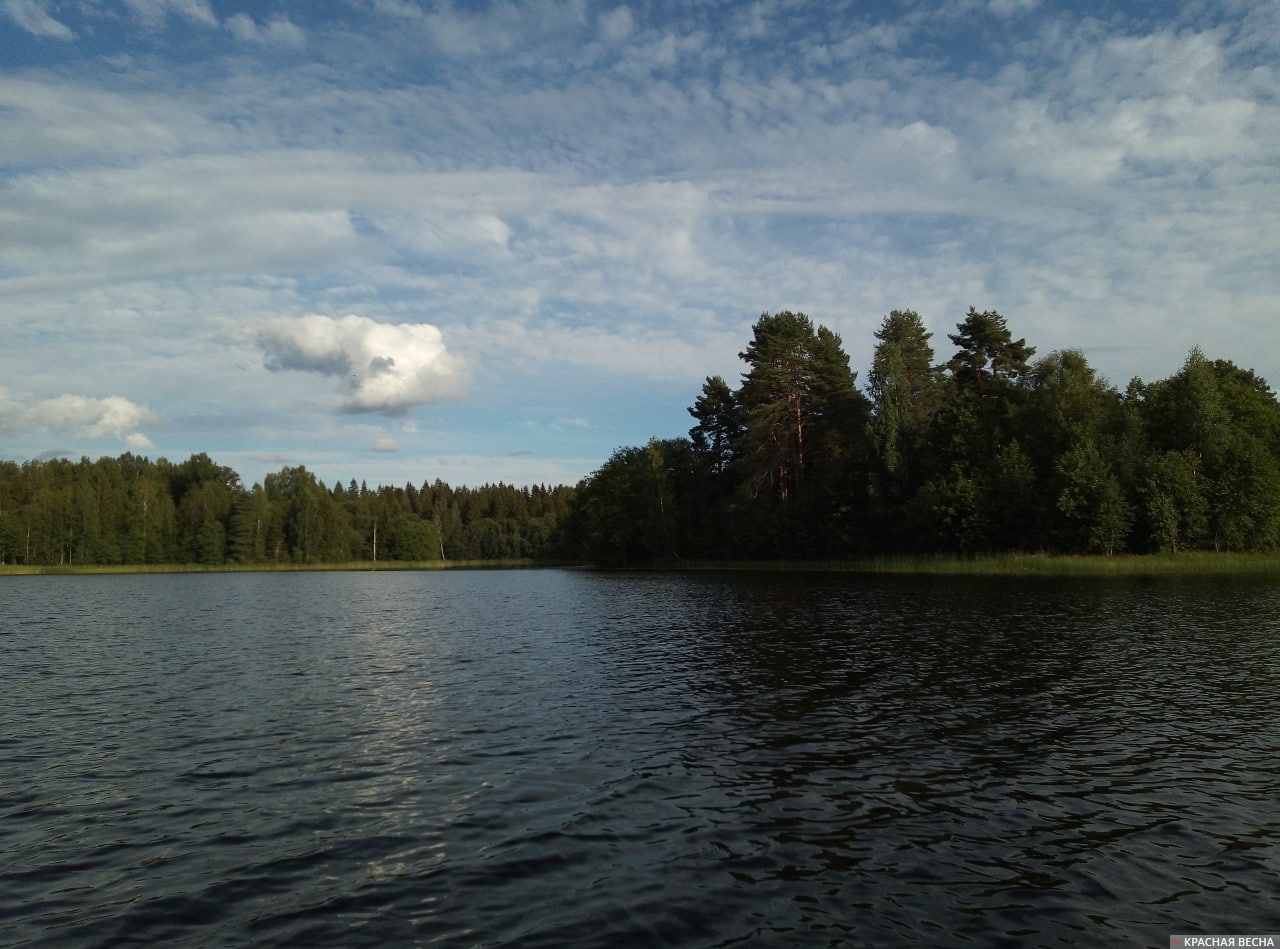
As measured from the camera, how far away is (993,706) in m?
19.2

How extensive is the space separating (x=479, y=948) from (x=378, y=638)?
2913cm

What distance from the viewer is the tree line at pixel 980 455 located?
6781 centimetres

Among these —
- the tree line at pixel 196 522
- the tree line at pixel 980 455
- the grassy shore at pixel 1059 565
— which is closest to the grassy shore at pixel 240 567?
the tree line at pixel 196 522

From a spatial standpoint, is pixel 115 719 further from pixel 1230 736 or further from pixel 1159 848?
pixel 1230 736

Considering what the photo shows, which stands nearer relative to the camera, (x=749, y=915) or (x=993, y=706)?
(x=749, y=915)

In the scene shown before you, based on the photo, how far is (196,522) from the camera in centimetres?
16088

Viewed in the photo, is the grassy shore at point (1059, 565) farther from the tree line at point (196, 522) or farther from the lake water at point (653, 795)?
the tree line at point (196, 522)

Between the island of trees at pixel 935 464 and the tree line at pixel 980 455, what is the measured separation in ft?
0.62

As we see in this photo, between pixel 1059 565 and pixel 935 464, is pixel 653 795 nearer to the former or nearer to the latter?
pixel 1059 565

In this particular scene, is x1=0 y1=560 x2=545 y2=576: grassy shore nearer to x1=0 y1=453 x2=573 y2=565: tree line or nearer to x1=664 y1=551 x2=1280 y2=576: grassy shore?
x1=0 y1=453 x2=573 y2=565: tree line

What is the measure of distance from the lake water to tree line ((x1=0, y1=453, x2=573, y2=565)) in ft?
480

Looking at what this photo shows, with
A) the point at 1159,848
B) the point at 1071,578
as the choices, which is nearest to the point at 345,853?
the point at 1159,848

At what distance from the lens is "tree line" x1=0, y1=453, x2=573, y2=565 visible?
14800 cm

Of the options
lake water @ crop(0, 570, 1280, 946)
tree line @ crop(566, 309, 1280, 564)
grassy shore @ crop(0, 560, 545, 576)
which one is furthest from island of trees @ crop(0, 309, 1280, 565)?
lake water @ crop(0, 570, 1280, 946)
